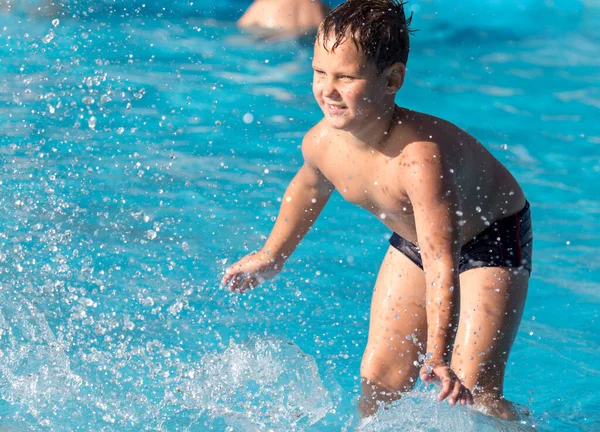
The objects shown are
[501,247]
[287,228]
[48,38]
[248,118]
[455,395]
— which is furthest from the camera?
[48,38]

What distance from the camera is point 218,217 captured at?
213 inches

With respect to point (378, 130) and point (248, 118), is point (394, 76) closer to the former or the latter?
point (378, 130)

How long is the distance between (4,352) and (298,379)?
125cm

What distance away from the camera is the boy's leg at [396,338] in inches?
128

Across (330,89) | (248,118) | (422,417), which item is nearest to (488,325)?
(422,417)

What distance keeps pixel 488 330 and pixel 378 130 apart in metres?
0.80

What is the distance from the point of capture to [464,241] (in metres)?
3.14

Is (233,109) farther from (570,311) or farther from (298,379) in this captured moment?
(298,379)

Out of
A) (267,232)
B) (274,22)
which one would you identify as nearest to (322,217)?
(267,232)

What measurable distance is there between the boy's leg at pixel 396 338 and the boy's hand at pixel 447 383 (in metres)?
0.63

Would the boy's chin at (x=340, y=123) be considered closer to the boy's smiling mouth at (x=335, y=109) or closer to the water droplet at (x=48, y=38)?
the boy's smiling mouth at (x=335, y=109)

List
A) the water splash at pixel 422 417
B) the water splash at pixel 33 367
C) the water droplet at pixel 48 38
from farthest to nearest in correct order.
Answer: the water droplet at pixel 48 38, the water splash at pixel 33 367, the water splash at pixel 422 417

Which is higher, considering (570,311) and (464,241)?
(464,241)

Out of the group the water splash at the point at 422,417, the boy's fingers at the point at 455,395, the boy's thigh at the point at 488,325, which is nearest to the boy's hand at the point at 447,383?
the boy's fingers at the point at 455,395
